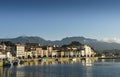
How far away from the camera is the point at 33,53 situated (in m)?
126

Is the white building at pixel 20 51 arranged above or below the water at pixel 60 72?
above

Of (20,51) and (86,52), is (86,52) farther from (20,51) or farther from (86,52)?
(20,51)

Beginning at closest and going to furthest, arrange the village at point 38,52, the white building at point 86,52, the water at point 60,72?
the water at point 60,72, the village at point 38,52, the white building at point 86,52

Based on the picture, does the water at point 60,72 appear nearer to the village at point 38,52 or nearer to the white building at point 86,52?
the village at point 38,52

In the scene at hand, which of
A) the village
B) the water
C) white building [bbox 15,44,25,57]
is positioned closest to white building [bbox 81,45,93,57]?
the village

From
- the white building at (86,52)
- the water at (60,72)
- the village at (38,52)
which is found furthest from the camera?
the white building at (86,52)

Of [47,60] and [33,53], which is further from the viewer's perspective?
[33,53]

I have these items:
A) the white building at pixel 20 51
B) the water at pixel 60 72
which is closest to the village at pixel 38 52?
the white building at pixel 20 51

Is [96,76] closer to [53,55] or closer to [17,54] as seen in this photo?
[17,54]

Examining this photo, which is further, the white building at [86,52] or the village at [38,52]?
the white building at [86,52]

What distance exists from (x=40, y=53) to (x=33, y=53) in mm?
4895

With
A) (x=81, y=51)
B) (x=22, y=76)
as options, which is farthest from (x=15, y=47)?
(x=22, y=76)

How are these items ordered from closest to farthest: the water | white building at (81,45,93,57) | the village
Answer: the water < the village < white building at (81,45,93,57)

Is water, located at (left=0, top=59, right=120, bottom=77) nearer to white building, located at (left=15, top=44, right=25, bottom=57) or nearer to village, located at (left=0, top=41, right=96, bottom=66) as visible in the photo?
village, located at (left=0, top=41, right=96, bottom=66)
